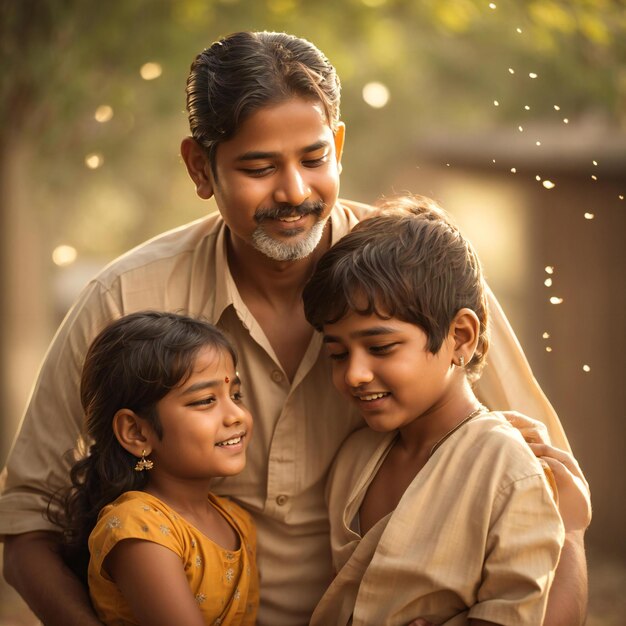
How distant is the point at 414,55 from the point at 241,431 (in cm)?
1349

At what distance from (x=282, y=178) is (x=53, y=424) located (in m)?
1.01

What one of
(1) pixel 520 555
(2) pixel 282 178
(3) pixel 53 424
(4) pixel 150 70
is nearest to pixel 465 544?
(1) pixel 520 555

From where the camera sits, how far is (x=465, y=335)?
2.93 metres

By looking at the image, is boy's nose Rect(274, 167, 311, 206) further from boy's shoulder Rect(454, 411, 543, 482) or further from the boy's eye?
boy's shoulder Rect(454, 411, 543, 482)

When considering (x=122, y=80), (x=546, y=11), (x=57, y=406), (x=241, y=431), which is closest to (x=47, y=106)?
(x=122, y=80)

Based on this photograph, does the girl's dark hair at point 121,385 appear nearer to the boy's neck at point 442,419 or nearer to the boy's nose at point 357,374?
the boy's nose at point 357,374

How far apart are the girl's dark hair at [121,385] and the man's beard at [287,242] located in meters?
0.29

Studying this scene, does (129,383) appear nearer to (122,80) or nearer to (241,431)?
(241,431)

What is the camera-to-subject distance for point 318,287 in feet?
9.63

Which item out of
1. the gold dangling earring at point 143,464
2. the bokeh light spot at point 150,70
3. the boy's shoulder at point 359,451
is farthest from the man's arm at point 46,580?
the bokeh light spot at point 150,70

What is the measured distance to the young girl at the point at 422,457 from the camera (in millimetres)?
2635

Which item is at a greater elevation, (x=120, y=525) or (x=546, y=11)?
(x=546, y=11)

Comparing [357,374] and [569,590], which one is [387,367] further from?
[569,590]

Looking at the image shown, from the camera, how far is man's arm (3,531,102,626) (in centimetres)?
297
